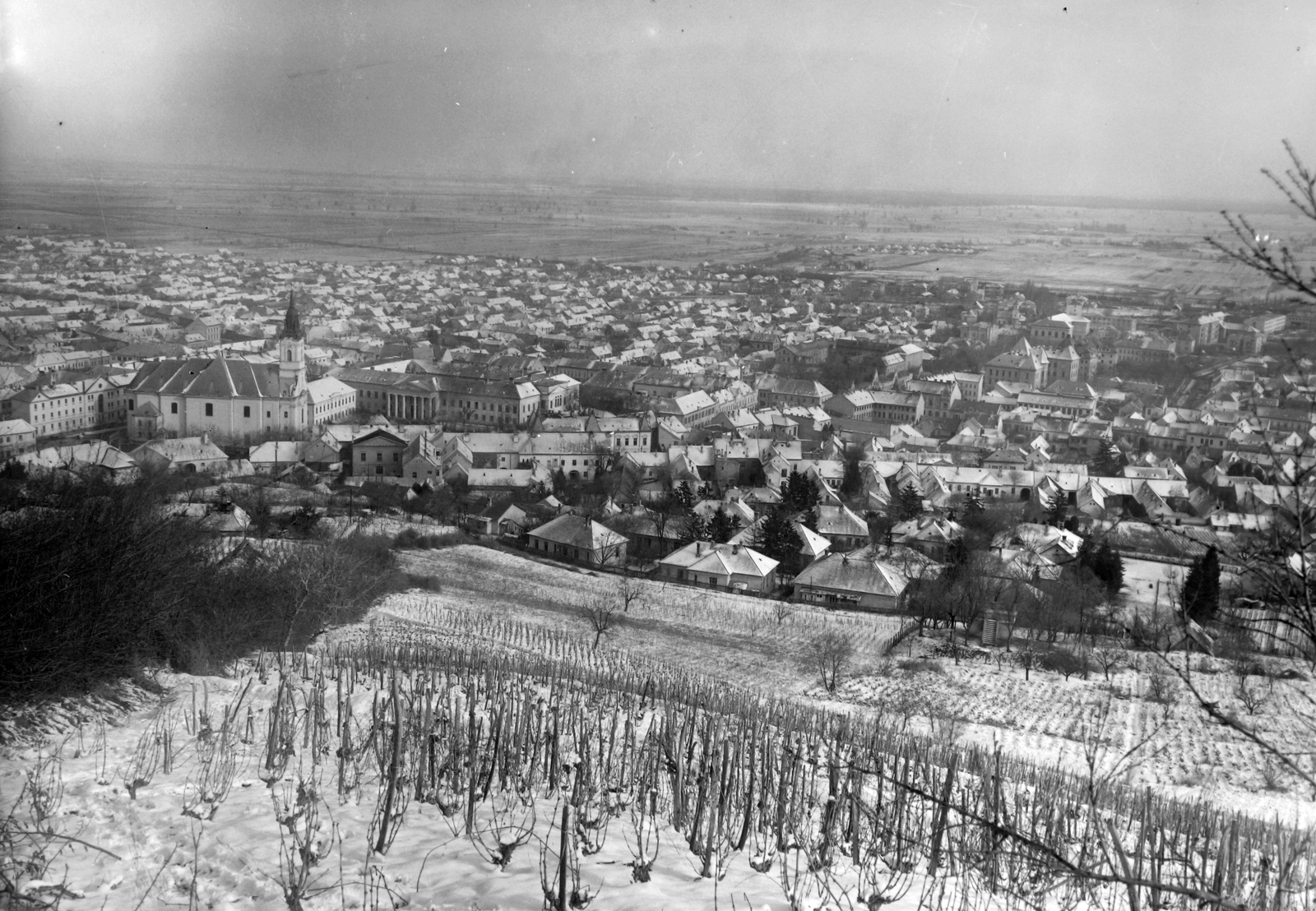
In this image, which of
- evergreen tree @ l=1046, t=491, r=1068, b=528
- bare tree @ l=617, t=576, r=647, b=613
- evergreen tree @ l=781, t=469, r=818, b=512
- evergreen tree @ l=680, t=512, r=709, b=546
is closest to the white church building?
evergreen tree @ l=680, t=512, r=709, b=546

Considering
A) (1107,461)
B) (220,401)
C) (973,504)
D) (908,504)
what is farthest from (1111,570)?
(220,401)

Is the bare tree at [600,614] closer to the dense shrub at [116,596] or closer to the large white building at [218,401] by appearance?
the dense shrub at [116,596]

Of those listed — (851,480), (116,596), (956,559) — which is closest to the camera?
(116,596)

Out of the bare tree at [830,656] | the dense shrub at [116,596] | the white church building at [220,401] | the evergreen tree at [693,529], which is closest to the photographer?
the dense shrub at [116,596]

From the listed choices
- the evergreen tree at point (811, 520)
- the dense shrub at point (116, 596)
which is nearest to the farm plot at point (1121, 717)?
the dense shrub at point (116, 596)

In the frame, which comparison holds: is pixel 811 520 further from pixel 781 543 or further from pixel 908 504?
pixel 908 504

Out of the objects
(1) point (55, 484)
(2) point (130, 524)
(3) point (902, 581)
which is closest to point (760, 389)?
(3) point (902, 581)

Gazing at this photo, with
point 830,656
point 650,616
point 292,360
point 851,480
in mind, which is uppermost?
point 292,360

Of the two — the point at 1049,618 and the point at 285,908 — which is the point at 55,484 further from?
the point at 1049,618
